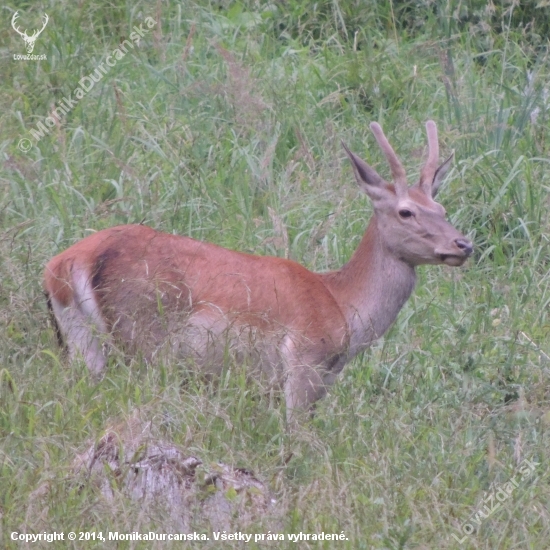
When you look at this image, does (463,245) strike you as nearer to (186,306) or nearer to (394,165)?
(394,165)

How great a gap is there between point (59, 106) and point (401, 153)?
2.16 metres

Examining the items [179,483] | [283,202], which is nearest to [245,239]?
[283,202]

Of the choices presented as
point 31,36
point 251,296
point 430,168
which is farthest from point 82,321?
point 31,36

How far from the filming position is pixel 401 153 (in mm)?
7234

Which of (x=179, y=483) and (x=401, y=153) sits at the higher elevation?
(x=179, y=483)

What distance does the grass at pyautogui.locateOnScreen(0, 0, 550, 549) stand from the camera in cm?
404

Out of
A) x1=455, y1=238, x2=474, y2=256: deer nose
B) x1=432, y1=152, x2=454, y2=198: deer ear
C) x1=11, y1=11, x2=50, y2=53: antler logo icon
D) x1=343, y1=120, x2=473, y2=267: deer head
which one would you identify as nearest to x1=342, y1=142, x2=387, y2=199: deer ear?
x1=343, y1=120, x2=473, y2=267: deer head

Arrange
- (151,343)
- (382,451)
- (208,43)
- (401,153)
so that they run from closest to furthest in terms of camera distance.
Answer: (382,451) < (151,343) < (401,153) < (208,43)

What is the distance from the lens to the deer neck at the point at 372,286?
17.9 ft

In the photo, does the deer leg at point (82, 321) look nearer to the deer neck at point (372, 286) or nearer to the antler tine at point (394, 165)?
the deer neck at point (372, 286)

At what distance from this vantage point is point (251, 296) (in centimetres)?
514

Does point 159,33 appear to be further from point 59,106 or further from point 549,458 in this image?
point 549,458

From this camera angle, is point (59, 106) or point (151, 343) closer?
point (151, 343)

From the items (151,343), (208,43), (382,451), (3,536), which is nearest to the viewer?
(3,536)
